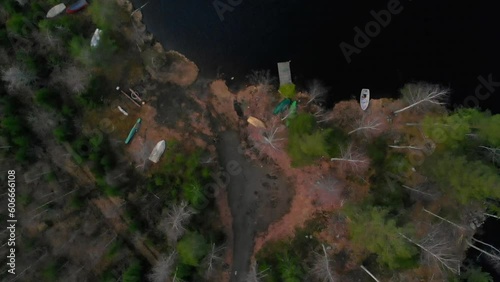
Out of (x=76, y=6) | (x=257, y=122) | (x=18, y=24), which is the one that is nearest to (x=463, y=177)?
(x=257, y=122)

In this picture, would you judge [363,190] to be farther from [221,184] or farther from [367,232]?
[221,184]

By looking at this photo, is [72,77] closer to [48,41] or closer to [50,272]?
[48,41]

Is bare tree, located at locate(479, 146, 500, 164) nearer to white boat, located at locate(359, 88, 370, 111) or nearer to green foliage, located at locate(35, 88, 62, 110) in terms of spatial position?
white boat, located at locate(359, 88, 370, 111)

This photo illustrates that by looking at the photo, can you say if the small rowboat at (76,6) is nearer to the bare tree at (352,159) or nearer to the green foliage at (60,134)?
the green foliage at (60,134)

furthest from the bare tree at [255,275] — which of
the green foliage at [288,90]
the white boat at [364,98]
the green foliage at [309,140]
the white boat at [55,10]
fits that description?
the white boat at [55,10]

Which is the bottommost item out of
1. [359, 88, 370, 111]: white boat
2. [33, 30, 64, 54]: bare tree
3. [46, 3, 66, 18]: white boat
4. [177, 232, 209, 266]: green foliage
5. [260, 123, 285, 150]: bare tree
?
[177, 232, 209, 266]: green foliage

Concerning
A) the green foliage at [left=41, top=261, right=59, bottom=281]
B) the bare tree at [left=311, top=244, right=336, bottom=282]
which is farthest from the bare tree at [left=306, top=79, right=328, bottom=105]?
the green foliage at [left=41, top=261, right=59, bottom=281]
